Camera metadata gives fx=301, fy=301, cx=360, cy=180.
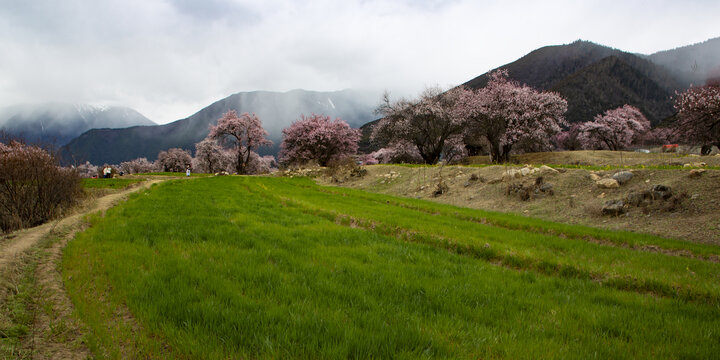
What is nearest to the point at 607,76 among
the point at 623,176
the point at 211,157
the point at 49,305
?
the point at 623,176

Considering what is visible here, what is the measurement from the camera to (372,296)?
4.18 meters

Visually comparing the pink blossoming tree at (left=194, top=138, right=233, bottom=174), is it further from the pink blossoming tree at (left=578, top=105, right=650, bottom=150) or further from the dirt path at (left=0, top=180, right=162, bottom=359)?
the pink blossoming tree at (left=578, top=105, right=650, bottom=150)

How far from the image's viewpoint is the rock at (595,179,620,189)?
14344 mm

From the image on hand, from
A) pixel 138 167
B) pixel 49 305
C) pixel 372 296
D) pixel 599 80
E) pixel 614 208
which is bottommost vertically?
pixel 614 208

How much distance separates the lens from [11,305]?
12.5 ft

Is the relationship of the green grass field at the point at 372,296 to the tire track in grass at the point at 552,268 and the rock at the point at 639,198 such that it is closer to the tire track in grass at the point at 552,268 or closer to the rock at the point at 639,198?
the tire track in grass at the point at 552,268

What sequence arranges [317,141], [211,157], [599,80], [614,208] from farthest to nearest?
[599,80] < [211,157] < [317,141] < [614,208]

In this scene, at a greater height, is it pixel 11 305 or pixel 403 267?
pixel 11 305

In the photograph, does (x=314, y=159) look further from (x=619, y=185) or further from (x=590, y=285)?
(x=590, y=285)

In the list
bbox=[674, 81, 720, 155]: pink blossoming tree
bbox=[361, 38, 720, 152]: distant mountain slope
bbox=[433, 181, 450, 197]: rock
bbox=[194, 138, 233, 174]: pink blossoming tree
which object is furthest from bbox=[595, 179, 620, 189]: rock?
bbox=[194, 138, 233, 174]: pink blossoming tree

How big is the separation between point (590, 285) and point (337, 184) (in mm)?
28560

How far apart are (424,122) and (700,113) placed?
24418 millimetres

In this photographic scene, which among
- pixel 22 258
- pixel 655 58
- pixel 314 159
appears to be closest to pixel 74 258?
pixel 22 258

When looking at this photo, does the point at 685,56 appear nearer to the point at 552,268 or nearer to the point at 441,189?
the point at 441,189
